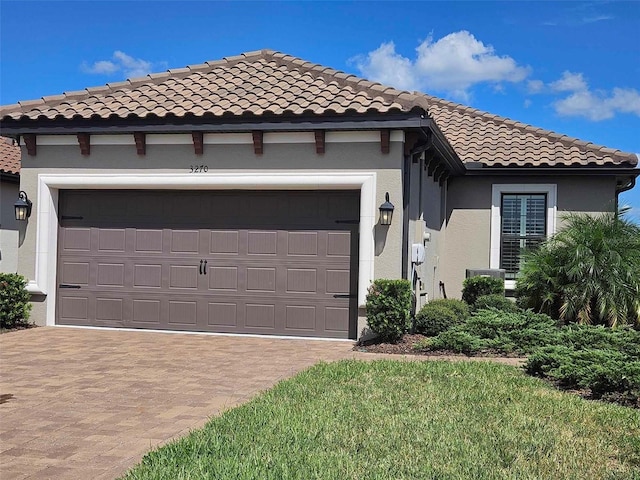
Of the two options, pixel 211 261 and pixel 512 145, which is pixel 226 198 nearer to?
pixel 211 261

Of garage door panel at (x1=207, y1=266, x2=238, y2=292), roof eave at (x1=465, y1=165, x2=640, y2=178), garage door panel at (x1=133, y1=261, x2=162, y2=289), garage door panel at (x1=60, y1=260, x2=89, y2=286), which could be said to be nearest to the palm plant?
roof eave at (x1=465, y1=165, x2=640, y2=178)

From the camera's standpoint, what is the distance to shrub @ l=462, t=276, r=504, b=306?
13.4 m

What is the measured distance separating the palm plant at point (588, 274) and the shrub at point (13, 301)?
31.1 feet

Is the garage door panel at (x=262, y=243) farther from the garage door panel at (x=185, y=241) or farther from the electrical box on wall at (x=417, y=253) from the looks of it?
the electrical box on wall at (x=417, y=253)

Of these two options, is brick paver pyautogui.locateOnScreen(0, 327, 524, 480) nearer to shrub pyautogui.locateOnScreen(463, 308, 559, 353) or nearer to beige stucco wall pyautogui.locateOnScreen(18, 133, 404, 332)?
beige stucco wall pyautogui.locateOnScreen(18, 133, 404, 332)

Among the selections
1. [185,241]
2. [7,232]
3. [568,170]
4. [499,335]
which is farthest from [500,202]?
[7,232]

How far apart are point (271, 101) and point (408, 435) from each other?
291 inches

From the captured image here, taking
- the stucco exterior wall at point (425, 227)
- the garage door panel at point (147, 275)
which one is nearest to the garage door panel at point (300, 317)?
the stucco exterior wall at point (425, 227)

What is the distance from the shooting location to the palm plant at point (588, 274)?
37.7ft

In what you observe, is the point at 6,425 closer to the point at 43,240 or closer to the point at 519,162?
the point at 43,240

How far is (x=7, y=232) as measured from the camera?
633 inches

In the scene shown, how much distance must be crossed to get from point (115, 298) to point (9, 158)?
7491 mm

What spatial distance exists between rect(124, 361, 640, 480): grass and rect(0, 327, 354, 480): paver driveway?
0.50 meters

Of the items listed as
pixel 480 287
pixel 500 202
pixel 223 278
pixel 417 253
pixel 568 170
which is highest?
pixel 568 170
